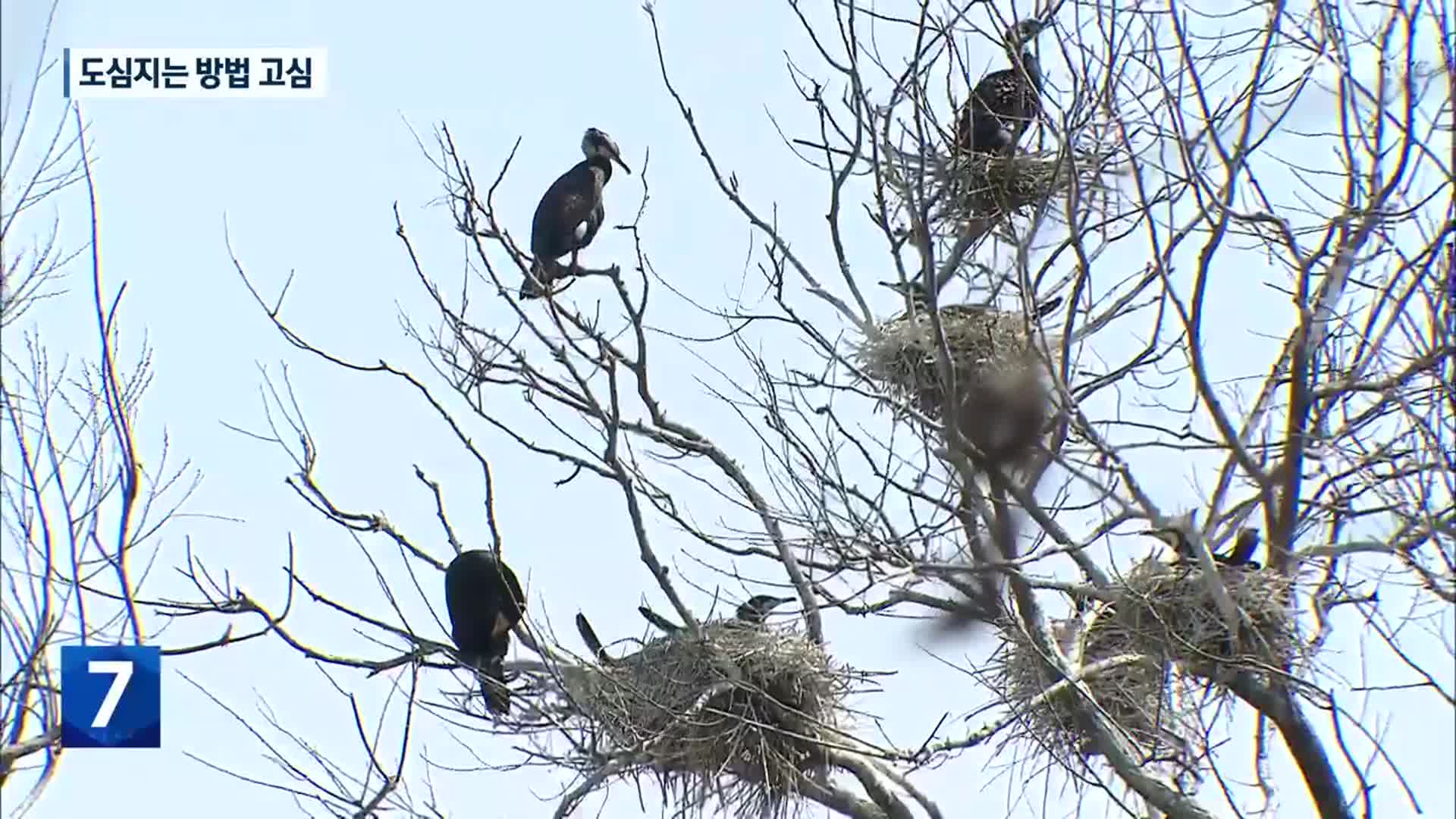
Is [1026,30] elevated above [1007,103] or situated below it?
below

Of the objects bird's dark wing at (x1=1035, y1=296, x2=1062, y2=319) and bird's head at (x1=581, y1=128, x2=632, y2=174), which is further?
bird's head at (x1=581, y1=128, x2=632, y2=174)

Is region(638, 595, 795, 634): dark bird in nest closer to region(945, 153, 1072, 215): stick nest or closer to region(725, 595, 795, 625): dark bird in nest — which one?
region(725, 595, 795, 625): dark bird in nest

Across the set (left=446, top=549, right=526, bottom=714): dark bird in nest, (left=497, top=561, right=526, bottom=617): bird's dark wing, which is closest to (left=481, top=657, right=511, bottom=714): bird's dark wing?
(left=446, top=549, right=526, bottom=714): dark bird in nest

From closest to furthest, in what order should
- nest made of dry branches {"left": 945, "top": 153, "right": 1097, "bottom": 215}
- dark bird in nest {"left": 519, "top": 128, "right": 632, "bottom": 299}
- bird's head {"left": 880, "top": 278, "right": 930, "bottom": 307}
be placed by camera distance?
1. bird's head {"left": 880, "top": 278, "right": 930, "bottom": 307}
2. nest made of dry branches {"left": 945, "top": 153, "right": 1097, "bottom": 215}
3. dark bird in nest {"left": 519, "top": 128, "right": 632, "bottom": 299}

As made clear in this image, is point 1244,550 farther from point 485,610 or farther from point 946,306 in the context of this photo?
point 485,610

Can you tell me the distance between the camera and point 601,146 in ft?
24.3

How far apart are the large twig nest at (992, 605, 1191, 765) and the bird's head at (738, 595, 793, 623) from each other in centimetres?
74

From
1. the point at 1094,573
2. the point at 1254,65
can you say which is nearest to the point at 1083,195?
the point at 1254,65

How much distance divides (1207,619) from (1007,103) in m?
2.04

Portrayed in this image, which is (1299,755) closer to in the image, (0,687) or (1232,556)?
(1232,556)

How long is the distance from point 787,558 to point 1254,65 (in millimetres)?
1834

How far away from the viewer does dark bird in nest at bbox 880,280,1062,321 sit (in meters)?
5.41

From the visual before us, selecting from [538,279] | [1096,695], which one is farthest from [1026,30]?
[1096,695]

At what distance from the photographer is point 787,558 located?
5.64m
